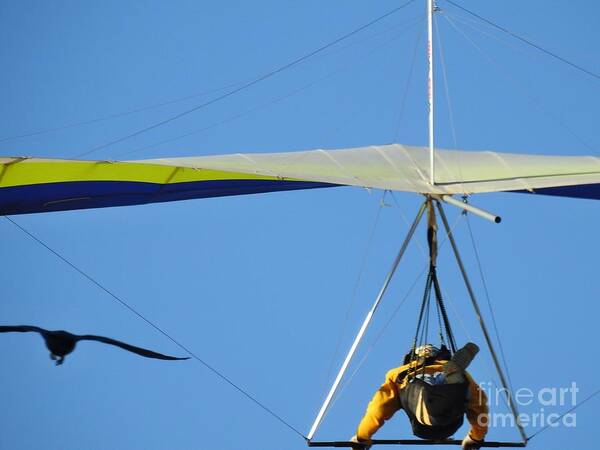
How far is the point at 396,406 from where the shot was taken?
10.1 metres

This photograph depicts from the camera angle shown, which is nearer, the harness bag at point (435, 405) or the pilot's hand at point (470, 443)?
the harness bag at point (435, 405)

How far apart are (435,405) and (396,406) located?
0.42m

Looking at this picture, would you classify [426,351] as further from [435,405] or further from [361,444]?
[361,444]

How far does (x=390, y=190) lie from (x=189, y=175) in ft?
6.07

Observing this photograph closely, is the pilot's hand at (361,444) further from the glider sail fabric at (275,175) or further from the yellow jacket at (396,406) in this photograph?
the glider sail fabric at (275,175)

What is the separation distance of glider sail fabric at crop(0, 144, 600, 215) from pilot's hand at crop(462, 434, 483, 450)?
5.33 feet

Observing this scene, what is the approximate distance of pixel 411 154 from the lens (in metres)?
11.8

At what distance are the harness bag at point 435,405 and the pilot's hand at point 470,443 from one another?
342 mm

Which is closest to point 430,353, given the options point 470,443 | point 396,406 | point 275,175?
point 396,406

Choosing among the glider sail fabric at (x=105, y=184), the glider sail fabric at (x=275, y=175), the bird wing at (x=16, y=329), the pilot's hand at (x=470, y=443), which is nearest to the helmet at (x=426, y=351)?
the pilot's hand at (x=470, y=443)

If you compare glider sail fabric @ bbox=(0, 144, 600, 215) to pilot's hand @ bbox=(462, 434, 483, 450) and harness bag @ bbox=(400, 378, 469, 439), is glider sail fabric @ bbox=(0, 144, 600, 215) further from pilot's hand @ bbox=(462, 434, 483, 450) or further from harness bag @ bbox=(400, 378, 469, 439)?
pilot's hand @ bbox=(462, 434, 483, 450)

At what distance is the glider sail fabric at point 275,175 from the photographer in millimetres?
10195

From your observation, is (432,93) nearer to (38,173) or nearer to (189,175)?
(189,175)

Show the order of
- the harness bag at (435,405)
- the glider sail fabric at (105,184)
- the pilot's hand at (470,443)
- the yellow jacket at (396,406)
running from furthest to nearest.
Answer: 1. the glider sail fabric at (105,184)
2. the pilot's hand at (470,443)
3. the yellow jacket at (396,406)
4. the harness bag at (435,405)
